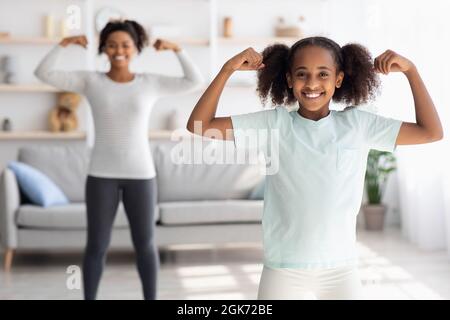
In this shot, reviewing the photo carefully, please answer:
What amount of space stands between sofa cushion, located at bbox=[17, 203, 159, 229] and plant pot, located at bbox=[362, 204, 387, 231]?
2.01 metres

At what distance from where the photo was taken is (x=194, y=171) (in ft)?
16.0

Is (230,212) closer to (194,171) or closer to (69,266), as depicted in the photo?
(194,171)

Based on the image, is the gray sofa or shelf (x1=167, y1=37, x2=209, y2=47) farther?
shelf (x1=167, y1=37, x2=209, y2=47)

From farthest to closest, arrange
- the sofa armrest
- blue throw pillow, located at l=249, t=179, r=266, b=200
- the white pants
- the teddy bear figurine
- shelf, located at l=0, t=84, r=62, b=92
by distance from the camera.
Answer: the teddy bear figurine, shelf, located at l=0, t=84, r=62, b=92, blue throw pillow, located at l=249, t=179, r=266, b=200, the sofa armrest, the white pants

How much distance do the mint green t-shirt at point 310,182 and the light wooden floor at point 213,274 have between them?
196 cm

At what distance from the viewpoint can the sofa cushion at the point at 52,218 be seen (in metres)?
4.23

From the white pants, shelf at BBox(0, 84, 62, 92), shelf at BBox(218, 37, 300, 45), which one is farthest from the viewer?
shelf at BBox(218, 37, 300, 45)

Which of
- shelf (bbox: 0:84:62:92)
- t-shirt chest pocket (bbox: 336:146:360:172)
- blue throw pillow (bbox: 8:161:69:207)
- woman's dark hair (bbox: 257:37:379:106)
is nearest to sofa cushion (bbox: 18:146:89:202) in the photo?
blue throw pillow (bbox: 8:161:69:207)

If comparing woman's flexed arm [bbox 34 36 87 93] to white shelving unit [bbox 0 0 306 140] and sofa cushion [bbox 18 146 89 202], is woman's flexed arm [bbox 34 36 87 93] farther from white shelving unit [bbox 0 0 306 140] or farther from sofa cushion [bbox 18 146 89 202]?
white shelving unit [bbox 0 0 306 140]

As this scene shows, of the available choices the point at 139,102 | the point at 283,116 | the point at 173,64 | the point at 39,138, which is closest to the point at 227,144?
the point at 173,64

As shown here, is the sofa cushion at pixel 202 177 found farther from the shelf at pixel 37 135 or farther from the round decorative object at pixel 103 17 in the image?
the round decorative object at pixel 103 17

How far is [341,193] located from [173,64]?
4273 mm

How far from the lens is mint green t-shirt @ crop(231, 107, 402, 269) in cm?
155

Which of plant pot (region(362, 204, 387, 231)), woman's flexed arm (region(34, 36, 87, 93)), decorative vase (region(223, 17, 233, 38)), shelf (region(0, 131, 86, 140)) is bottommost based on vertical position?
plant pot (region(362, 204, 387, 231))
